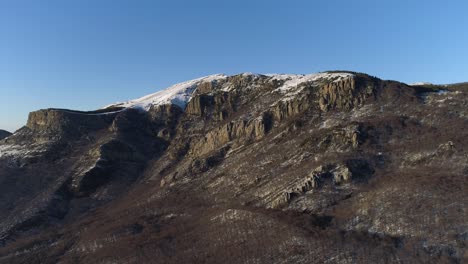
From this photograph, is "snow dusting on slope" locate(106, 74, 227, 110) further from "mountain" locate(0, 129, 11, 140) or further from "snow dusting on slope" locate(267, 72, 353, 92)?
"mountain" locate(0, 129, 11, 140)

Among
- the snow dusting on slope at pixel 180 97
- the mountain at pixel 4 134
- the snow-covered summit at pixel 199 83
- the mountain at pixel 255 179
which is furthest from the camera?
the mountain at pixel 4 134

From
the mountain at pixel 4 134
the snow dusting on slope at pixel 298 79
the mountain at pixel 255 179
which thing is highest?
the mountain at pixel 4 134

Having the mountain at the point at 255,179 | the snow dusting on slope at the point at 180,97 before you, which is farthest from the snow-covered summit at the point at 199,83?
the mountain at the point at 255,179

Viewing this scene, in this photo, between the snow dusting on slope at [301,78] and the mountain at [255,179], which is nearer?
the mountain at [255,179]

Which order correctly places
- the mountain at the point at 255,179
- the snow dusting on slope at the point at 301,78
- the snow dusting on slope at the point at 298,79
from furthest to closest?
the snow dusting on slope at the point at 301,78, the snow dusting on slope at the point at 298,79, the mountain at the point at 255,179

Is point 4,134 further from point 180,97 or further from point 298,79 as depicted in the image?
point 298,79

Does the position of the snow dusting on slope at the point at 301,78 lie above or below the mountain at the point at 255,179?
above

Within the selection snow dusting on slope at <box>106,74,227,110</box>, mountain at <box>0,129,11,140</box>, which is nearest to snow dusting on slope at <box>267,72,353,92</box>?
snow dusting on slope at <box>106,74,227,110</box>

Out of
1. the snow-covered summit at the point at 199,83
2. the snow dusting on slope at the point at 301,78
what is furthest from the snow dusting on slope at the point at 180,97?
the snow dusting on slope at the point at 301,78

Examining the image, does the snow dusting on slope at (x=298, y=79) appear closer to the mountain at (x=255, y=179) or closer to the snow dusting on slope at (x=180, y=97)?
the mountain at (x=255, y=179)
